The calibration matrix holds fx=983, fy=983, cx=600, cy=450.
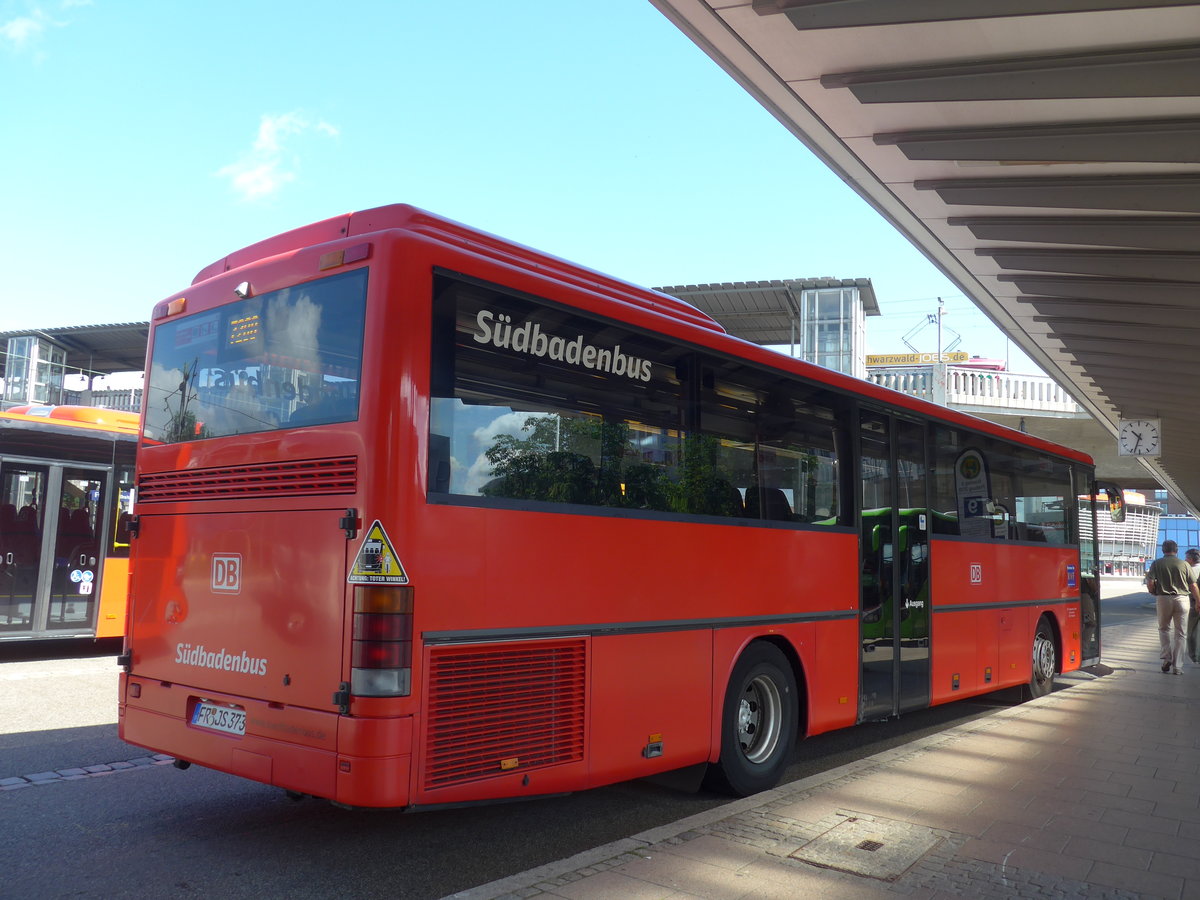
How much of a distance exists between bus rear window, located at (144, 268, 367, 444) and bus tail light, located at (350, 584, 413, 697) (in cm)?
89

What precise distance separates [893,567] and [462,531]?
4.94 m

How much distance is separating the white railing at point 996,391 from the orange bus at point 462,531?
21361 mm

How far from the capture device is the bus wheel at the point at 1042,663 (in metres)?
11.7

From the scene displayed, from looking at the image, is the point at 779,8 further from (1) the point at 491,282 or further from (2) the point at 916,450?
(2) the point at 916,450

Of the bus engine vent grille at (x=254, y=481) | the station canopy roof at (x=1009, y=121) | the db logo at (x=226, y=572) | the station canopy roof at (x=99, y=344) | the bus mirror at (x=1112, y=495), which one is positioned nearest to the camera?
the bus engine vent grille at (x=254, y=481)

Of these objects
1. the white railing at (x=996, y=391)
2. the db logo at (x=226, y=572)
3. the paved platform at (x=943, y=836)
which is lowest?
the paved platform at (x=943, y=836)

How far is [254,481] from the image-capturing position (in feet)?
17.1

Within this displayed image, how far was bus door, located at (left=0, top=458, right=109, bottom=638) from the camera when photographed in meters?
12.1

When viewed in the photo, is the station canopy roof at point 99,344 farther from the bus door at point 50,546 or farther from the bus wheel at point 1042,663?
the bus wheel at point 1042,663

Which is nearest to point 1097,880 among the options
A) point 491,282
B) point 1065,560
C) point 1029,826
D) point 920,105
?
point 1029,826

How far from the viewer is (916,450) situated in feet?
29.4

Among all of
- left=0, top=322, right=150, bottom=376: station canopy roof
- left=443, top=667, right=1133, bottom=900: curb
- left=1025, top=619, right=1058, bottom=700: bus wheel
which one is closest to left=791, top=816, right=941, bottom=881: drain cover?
left=443, top=667, right=1133, bottom=900: curb

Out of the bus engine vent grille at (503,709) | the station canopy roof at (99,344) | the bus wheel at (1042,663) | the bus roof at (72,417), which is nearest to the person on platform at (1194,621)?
the bus wheel at (1042,663)

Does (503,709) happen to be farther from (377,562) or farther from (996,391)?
(996,391)
